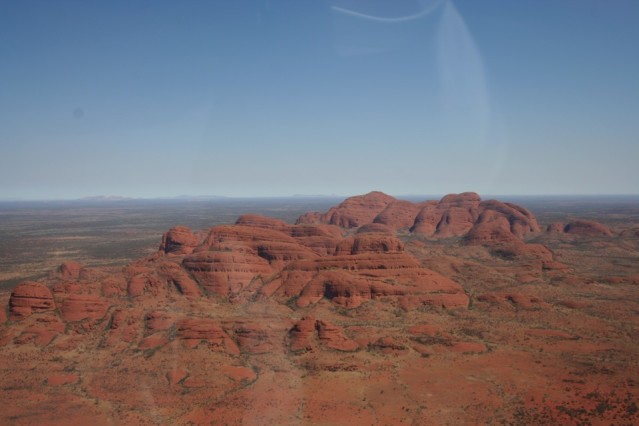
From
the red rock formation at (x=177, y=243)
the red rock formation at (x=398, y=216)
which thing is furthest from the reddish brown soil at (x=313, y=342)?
the red rock formation at (x=398, y=216)

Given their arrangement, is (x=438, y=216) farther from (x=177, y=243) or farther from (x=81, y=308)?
(x=81, y=308)

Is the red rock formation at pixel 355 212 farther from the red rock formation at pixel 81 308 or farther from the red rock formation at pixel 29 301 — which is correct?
the red rock formation at pixel 29 301

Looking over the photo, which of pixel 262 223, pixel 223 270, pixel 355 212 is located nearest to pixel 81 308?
pixel 223 270

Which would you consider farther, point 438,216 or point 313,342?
point 438,216

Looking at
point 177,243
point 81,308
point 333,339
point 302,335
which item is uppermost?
point 177,243

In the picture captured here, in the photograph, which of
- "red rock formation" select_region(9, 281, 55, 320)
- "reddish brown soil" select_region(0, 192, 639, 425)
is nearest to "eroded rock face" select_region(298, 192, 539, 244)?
"reddish brown soil" select_region(0, 192, 639, 425)

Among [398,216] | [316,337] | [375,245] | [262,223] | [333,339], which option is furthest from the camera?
[398,216]
